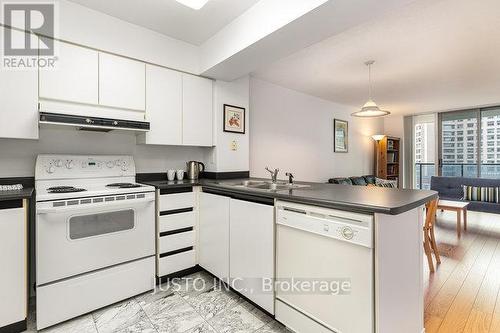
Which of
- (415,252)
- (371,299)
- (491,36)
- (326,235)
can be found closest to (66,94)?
(326,235)

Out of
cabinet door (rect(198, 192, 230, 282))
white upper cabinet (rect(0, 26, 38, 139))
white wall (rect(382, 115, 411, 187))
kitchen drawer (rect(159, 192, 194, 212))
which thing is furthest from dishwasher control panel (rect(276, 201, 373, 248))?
white wall (rect(382, 115, 411, 187))

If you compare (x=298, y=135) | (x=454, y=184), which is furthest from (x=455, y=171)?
(x=298, y=135)

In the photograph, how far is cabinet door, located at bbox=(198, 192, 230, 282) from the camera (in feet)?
7.24

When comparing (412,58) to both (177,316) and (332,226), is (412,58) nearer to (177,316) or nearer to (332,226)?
(332,226)

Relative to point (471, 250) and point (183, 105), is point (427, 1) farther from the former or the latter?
point (471, 250)

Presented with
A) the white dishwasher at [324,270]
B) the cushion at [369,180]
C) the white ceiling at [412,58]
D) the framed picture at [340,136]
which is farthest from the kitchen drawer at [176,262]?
the cushion at [369,180]

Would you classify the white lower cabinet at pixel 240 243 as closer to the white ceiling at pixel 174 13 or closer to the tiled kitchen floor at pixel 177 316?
the tiled kitchen floor at pixel 177 316

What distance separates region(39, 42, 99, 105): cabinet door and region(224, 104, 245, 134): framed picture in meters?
1.37

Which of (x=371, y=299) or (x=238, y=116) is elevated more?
(x=238, y=116)

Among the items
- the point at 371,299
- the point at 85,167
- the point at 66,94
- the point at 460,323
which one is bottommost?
the point at 460,323

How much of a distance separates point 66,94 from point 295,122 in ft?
10.8

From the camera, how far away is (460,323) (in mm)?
1810

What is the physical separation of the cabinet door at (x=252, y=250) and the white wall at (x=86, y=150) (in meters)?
1.21

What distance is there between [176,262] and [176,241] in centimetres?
21
